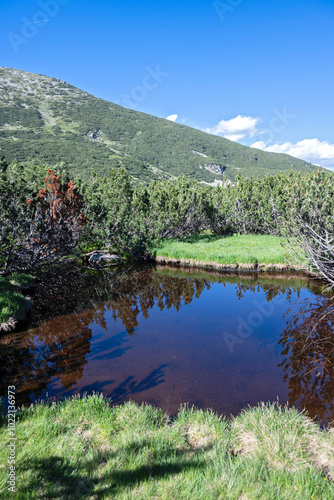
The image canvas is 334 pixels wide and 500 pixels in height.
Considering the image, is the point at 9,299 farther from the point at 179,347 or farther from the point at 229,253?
the point at 229,253

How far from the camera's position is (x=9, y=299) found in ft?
51.3

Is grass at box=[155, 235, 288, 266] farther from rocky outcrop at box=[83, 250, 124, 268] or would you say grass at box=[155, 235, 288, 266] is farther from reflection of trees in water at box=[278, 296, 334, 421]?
reflection of trees in water at box=[278, 296, 334, 421]

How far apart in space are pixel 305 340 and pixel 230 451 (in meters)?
9.06

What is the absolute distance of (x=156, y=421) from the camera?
7648 millimetres

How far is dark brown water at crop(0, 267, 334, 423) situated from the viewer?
395 inches

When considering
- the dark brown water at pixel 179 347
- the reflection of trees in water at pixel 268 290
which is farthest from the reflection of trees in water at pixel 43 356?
the reflection of trees in water at pixel 268 290

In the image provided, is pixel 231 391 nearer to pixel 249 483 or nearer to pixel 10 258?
pixel 249 483

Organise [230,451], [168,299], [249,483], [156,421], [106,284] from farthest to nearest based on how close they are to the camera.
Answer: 1. [106,284]
2. [168,299]
3. [156,421]
4. [230,451]
5. [249,483]

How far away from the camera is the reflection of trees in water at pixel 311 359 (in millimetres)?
9492

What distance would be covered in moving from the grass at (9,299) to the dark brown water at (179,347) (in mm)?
1215

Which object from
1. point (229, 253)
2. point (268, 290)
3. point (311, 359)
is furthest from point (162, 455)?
point (229, 253)

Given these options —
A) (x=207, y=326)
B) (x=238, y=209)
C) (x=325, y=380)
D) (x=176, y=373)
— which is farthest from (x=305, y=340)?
(x=238, y=209)

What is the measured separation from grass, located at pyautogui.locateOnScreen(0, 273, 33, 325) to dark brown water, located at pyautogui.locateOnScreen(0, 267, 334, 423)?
122 cm

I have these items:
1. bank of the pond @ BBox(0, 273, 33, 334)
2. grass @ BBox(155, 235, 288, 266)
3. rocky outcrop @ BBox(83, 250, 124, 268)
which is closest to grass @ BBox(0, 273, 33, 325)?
bank of the pond @ BBox(0, 273, 33, 334)
